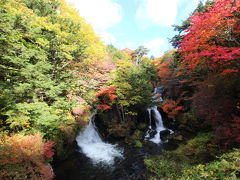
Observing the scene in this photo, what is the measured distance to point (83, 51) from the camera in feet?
35.6

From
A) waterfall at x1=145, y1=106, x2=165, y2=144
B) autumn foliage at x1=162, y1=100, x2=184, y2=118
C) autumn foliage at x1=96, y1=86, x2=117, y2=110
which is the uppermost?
autumn foliage at x1=96, y1=86, x2=117, y2=110

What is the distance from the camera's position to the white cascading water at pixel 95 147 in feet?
35.7

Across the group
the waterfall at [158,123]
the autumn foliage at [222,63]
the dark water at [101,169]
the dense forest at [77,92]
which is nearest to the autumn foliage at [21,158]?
the dense forest at [77,92]

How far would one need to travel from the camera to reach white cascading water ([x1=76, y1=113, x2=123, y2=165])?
10.9 metres

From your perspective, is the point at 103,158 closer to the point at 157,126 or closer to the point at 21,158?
the point at 21,158

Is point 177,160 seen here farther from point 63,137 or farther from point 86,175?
point 63,137

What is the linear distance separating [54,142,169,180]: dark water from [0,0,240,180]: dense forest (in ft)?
1.64

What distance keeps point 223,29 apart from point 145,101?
11.8 metres

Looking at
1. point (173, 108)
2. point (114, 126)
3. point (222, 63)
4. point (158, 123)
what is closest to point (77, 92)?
point (114, 126)

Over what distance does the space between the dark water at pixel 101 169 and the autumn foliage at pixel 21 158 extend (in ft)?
11.1

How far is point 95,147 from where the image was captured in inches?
512

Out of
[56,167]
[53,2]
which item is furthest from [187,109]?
[53,2]

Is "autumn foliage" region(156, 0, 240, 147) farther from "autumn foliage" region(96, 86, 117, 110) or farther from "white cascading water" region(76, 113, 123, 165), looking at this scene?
"autumn foliage" region(96, 86, 117, 110)

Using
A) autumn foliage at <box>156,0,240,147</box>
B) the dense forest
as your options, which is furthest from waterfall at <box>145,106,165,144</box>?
autumn foliage at <box>156,0,240,147</box>
